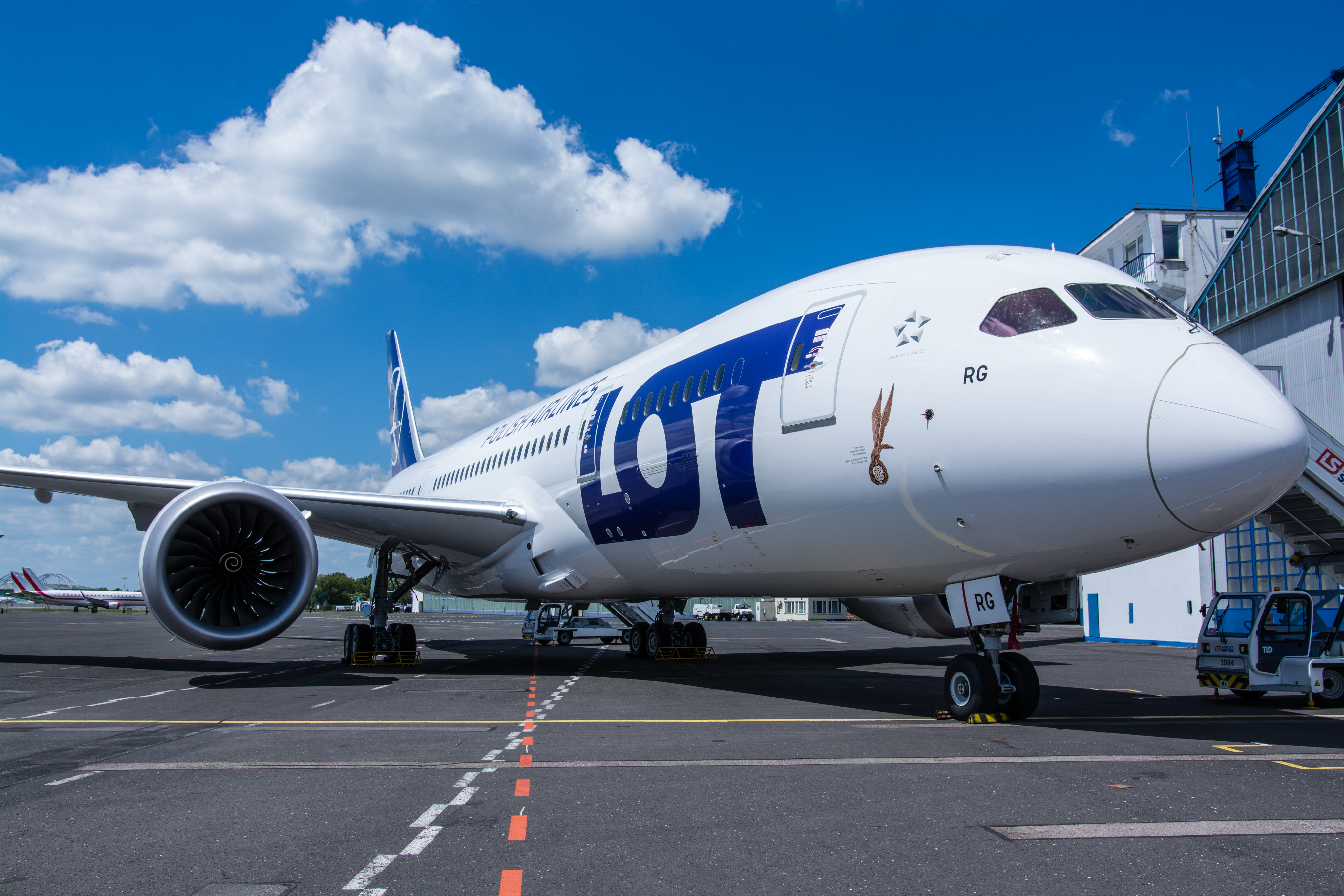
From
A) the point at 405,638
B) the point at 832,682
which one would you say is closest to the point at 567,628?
the point at 405,638

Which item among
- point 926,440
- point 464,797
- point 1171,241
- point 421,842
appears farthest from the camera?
point 1171,241

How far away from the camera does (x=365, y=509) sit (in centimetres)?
1404

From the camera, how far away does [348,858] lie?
4.05 m

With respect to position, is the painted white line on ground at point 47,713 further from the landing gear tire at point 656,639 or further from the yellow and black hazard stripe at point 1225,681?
the yellow and black hazard stripe at point 1225,681

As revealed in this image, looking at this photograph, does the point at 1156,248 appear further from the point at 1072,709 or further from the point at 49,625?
the point at 49,625

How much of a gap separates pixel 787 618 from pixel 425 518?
6117 centimetres

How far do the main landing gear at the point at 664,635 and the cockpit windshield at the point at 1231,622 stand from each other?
940 centimetres

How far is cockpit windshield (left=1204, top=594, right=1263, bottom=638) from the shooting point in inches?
449

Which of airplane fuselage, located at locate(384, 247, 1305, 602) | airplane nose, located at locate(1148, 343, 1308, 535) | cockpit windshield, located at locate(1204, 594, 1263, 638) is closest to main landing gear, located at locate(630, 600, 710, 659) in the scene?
airplane fuselage, located at locate(384, 247, 1305, 602)

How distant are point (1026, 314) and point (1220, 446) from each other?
1851 millimetres

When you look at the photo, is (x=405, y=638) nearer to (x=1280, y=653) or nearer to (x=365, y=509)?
(x=365, y=509)

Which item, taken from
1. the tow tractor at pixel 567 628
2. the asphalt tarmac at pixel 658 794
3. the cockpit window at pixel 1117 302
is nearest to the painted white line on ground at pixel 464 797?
the asphalt tarmac at pixel 658 794

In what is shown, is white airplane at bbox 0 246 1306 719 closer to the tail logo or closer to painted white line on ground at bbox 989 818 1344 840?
the tail logo

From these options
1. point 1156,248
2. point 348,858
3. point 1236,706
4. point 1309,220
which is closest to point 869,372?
point 348,858
